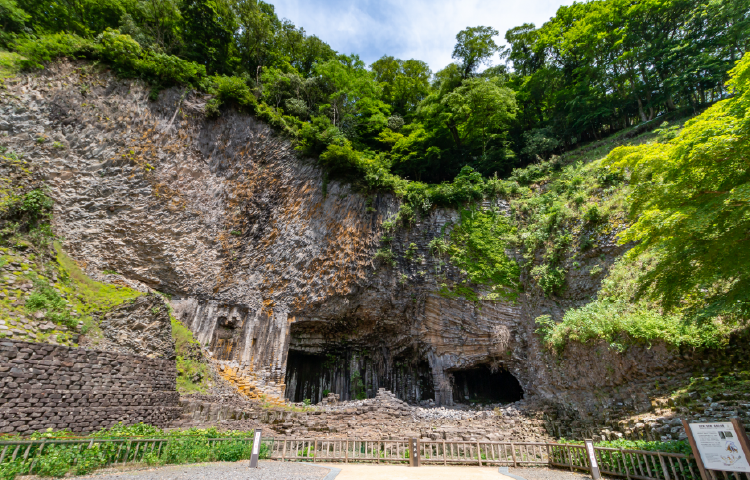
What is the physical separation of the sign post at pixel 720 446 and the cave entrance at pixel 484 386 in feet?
40.8

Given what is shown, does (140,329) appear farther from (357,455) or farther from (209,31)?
(209,31)

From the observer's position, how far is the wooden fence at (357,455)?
5.49 m

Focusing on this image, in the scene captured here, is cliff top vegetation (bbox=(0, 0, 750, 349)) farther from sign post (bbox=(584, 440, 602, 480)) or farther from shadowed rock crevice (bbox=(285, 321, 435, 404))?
shadowed rock crevice (bbox=(285, 321, 435, 404))

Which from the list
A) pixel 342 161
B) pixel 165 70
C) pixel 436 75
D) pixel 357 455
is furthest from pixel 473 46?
pixel 357 455

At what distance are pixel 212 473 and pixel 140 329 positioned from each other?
6992 millimetres

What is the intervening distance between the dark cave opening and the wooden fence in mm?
7609

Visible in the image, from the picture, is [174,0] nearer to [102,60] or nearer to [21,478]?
[102,60]

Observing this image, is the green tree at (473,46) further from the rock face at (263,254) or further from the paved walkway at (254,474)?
the paved walkway at (254,474)

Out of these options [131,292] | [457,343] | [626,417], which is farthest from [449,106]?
[131,292]

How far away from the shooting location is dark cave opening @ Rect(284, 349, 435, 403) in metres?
18.0

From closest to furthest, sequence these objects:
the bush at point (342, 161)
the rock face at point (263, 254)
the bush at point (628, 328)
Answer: the bush at point (628, 328), the rock face at point (263, 254), the bush at point (342, 161)

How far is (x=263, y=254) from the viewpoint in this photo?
17109 millimetres

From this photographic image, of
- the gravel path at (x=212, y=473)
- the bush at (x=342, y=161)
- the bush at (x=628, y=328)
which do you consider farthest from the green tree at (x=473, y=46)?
the gravel path at (x=212, y=473)

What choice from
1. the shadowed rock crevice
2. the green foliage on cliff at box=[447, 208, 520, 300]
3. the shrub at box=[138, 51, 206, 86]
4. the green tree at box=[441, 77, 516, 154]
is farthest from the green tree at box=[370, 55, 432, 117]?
the shadowed rock crevice
